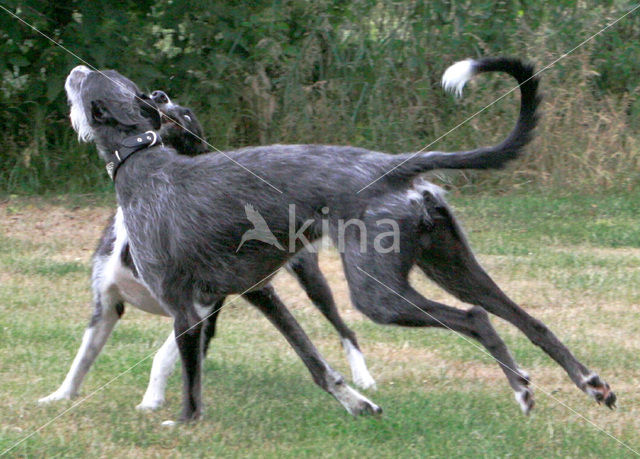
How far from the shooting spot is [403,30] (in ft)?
33.5

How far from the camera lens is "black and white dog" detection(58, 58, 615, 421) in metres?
4.25

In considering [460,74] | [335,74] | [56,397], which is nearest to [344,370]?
[56,397]

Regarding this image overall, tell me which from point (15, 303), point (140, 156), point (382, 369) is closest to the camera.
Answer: point (140, 156)

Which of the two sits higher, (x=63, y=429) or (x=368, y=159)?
(x=368, y=159)

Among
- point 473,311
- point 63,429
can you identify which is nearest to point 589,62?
point 473,311

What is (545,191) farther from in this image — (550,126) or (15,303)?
Answer: (15,303)

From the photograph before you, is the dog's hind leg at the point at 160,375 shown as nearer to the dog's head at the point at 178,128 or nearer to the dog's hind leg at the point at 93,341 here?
the dog's hind leg at the point at 93,341

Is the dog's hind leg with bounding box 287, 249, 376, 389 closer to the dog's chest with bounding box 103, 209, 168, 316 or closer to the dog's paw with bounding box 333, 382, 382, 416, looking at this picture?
the dog's paw with bounding box 333, 382, 382, 416

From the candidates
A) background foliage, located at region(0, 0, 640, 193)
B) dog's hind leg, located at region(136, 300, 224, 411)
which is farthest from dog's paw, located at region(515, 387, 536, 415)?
background foliage, located at region(0, 0, 640, 193)

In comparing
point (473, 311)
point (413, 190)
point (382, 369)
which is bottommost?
point (382, 369)

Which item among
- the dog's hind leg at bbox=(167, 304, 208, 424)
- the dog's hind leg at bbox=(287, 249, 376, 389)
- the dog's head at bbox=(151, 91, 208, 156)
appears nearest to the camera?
the dog's hind leg at bbox=(167, 304, 208, 424)

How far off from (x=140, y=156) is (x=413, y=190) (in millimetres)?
1314

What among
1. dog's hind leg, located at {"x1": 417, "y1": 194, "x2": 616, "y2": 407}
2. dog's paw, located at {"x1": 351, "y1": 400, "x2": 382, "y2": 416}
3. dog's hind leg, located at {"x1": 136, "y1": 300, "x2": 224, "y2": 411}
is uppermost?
dog's hind leg, located at {"x1": 417, "y1": 194, "x2": 616, "y2": 407}

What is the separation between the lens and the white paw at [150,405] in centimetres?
472
